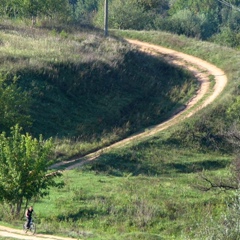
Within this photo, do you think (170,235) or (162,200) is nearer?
(170,235)

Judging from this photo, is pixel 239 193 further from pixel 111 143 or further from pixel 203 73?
pixel 203 73

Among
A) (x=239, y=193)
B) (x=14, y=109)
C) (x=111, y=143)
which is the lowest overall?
(x=111, y=143)

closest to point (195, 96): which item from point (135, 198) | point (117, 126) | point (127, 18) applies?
point (117, 126)

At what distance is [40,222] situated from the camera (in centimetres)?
2347

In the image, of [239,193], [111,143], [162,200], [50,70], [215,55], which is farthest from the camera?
[215,55]

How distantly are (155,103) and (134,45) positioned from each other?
39.4 feet

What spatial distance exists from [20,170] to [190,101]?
18.9 meters

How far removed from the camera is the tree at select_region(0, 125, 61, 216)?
76.6 feet

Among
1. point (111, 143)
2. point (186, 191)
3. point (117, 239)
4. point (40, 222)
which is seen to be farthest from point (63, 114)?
point (117, 239)

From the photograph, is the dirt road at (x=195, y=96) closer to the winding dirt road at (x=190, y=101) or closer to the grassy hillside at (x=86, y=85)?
the winding dirt road at (x=190, y=101)

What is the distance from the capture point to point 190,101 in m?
40.8

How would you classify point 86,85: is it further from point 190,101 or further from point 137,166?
point 137,166

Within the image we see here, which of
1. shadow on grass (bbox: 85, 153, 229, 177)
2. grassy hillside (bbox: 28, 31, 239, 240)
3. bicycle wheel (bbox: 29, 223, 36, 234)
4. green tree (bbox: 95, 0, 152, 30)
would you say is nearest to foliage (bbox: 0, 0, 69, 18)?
green tree (bbox: 95, 0, 152, 30)

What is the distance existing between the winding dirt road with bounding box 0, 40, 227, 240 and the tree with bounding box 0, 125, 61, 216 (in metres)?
1.89
